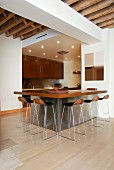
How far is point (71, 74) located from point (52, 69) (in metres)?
1.50

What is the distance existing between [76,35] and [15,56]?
113 inches

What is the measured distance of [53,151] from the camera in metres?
2.35

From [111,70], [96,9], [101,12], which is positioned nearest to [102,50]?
[111,70]

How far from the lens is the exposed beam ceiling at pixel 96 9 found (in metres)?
3.06

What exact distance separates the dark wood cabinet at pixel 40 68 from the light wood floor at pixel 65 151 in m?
4.04

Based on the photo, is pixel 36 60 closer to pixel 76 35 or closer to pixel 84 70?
pixel 84 70

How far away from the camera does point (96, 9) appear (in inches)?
130

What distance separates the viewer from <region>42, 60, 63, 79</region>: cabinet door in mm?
7812

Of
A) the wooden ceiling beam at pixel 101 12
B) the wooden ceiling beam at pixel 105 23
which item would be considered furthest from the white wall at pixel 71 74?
the wooden ceiling beam at pixel 101 12

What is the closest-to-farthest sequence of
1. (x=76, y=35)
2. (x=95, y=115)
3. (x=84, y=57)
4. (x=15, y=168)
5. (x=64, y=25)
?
(x=15, y=168) → (x=64, y=25) → (x=76, y=35) → (x=95, y=115) → (x=84, y=57)

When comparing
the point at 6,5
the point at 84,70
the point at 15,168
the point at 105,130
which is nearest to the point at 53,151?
the point at 15,168

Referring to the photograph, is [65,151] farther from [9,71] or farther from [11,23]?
[9,71]

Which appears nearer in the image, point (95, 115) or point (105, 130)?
point (105, 130)

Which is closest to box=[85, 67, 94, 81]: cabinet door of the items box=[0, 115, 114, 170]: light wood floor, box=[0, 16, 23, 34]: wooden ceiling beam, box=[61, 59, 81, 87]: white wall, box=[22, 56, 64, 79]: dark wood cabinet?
box=[0, 115, 114, 170]: light wood floor
